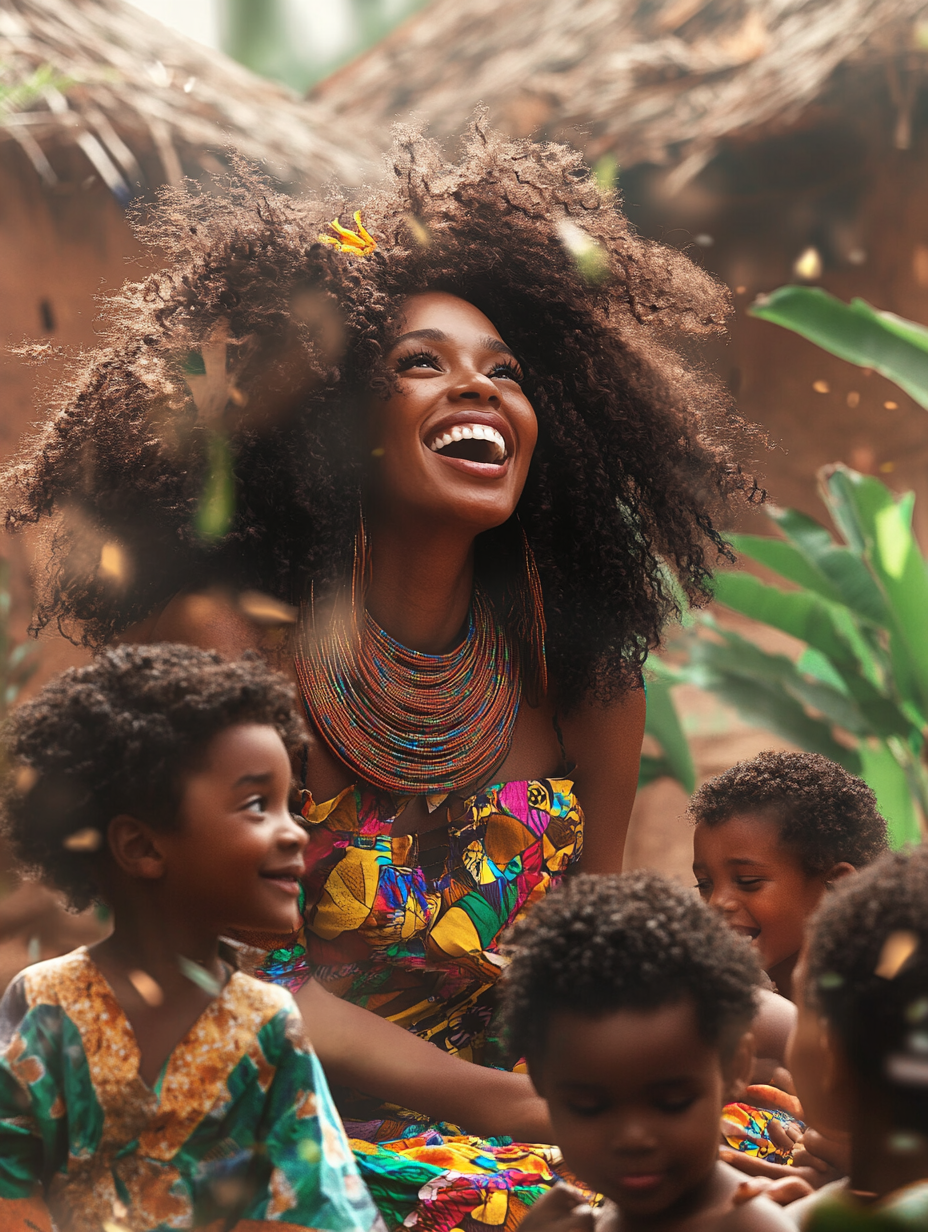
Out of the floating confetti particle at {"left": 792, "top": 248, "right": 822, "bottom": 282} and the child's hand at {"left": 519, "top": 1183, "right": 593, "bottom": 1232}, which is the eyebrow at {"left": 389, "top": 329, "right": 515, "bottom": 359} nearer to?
the child's hand at {"left": 519, "top": 1183, "right": 593, "bottom": 1232}

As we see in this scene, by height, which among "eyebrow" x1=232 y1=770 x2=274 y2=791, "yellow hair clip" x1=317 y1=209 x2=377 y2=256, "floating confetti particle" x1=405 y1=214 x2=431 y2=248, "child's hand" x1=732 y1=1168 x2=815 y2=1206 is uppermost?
"floating confetti particle" x1=405 y1=214 x2=431 y2=248

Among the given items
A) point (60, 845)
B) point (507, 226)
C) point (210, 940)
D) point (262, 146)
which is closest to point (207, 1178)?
point (210, 940)

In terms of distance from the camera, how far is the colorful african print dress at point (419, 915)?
170 cm

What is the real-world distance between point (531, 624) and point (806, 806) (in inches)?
20.8

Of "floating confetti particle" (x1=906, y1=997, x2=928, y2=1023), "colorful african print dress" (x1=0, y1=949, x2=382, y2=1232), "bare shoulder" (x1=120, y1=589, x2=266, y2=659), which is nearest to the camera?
"floating confetti particle" (x1=906, y1=997, x2=928, y2=1023)

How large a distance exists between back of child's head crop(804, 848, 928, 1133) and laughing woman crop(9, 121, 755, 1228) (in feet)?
1.89

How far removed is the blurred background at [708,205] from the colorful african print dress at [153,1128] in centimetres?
148

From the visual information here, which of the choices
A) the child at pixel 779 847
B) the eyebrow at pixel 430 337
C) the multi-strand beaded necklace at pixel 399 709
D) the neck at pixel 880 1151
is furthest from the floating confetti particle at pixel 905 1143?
the eyebrow at pixel 430 337

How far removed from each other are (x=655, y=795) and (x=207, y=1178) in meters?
5.09

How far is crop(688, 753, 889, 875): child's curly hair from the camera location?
1.89 metres

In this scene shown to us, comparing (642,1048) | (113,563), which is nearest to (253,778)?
(642,1048)

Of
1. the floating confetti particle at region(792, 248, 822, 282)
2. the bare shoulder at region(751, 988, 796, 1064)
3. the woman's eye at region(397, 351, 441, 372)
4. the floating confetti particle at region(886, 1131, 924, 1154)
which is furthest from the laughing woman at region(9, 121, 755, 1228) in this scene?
the floating confetti particle at region(792, 248, 822, 282)

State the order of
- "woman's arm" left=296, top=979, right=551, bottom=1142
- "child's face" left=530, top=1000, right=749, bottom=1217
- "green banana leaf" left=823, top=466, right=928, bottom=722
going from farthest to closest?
"green banana leaf" left=823, top=466, right=928, bottom=722
"woman's arm" left=296, top=979, right=551, bottom=1142
"child's face" left=530, top=1000, right=749, bottom=1217

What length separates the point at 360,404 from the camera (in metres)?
1.91
